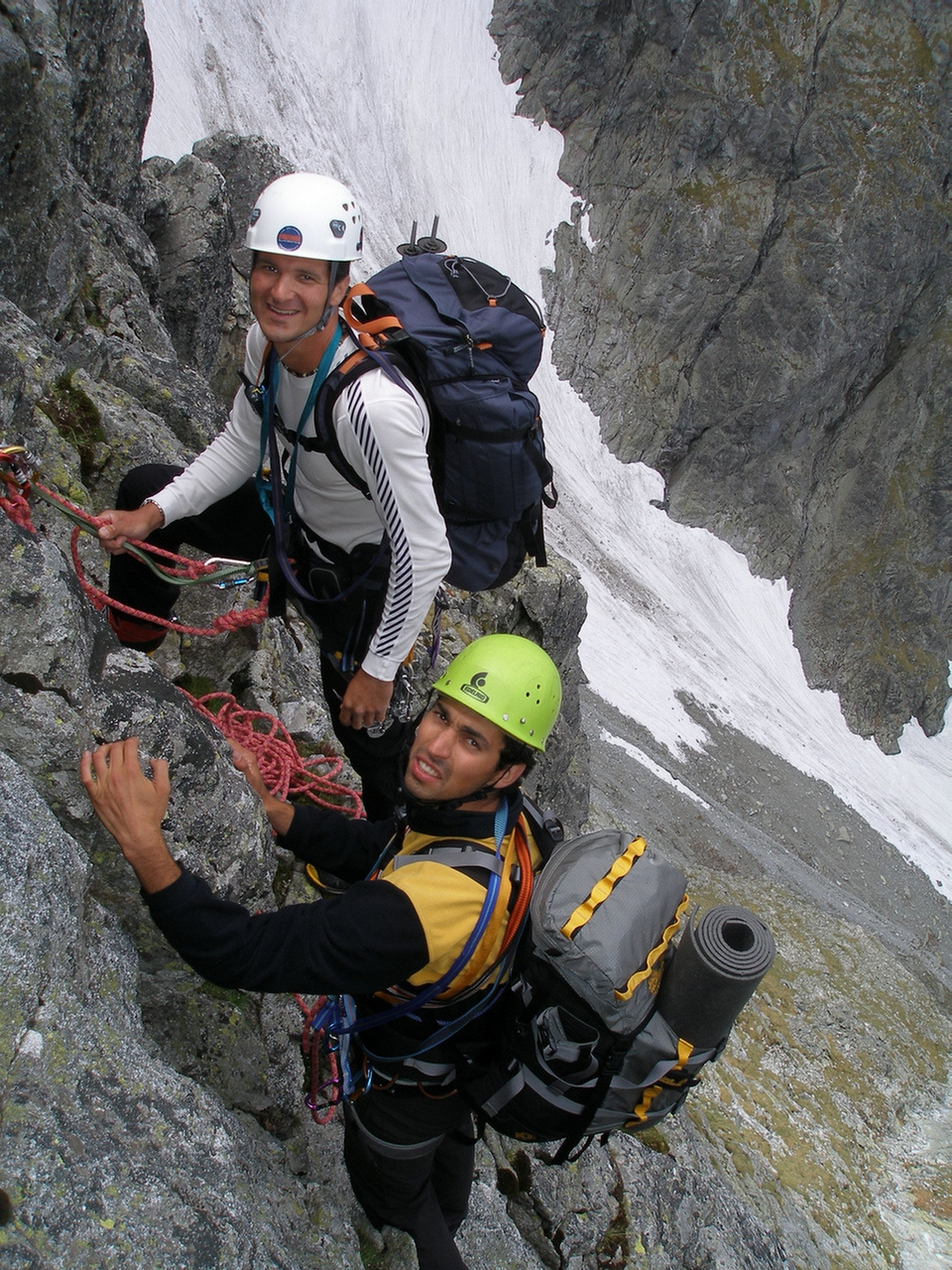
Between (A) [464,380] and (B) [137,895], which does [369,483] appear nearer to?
(A) [464,380]

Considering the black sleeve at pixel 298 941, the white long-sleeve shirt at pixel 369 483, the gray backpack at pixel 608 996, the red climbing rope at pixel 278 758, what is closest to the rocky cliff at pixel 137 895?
the red climbing rope at pixel 278 758

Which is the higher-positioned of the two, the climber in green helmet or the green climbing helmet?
the green climbing helmet

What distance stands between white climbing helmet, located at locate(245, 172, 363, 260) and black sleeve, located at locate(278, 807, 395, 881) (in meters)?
3.40

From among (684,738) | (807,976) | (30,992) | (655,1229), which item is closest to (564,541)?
(684,738)

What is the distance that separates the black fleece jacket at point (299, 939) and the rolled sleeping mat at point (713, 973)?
1.38 metres

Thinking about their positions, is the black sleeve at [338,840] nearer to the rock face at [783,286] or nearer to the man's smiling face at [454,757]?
the man's smiling face at [454,757]

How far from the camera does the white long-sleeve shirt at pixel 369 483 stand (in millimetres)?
4449

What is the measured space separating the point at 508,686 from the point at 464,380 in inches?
72.6

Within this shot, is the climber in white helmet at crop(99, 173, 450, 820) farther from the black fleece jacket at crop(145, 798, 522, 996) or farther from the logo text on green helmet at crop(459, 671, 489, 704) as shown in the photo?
the black fleece jacket at crop(145, 798, 522, 996)

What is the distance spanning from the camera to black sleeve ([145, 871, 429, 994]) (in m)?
3.52

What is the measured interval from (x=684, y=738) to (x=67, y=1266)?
4389 cm

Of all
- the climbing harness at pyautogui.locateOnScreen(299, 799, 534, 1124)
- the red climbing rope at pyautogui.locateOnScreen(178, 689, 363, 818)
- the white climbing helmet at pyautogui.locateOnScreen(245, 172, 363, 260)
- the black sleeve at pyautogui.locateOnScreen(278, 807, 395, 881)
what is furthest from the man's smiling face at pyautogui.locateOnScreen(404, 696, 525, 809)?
the white climbing helmet at pyautogui.locateOnScreen(245, 172, 363, 260)

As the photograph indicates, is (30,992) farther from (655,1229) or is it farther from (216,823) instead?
(655,1229)

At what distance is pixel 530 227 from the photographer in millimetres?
77375
